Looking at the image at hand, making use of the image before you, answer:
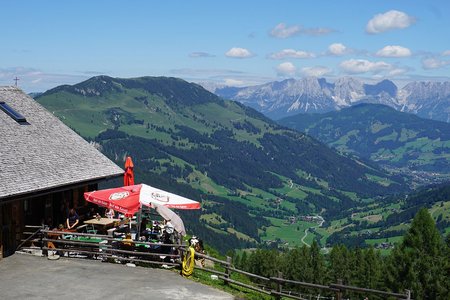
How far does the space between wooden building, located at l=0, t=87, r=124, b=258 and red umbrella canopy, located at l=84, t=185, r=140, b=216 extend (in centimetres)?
306

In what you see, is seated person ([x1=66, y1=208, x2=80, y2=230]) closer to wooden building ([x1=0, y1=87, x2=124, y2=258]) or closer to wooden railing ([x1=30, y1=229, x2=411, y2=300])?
wooden building ([x1=0, y1=87, x2=124, y2=258])

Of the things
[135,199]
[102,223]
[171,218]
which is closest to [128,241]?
[135,199]

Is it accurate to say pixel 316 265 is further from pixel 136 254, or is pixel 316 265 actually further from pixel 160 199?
pixel 136 254

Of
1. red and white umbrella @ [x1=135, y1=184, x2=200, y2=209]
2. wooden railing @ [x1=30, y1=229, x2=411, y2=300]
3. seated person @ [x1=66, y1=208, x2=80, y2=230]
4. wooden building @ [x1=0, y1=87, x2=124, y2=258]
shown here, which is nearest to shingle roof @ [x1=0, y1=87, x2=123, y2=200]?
wooden building @ [x1=0, y1=87, x2=124, y2=258]

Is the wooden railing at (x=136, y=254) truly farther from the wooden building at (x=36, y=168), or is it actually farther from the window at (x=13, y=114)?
the window at (x=13, y=114)

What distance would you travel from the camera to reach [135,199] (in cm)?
2775

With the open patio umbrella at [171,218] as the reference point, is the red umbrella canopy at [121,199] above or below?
above

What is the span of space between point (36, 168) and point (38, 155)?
1.70 m

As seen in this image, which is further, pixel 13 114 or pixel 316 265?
pixel 316 265

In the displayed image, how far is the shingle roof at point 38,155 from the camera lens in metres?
28.8

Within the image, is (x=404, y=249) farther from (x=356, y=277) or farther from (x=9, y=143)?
(x=9, y=143)

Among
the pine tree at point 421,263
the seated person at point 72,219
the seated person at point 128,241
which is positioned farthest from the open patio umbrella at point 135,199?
the pine tree at point 421,263

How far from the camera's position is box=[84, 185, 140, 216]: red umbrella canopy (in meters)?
27.5

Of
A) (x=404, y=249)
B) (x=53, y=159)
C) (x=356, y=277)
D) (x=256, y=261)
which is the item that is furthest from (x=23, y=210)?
(x=256, y=261)
